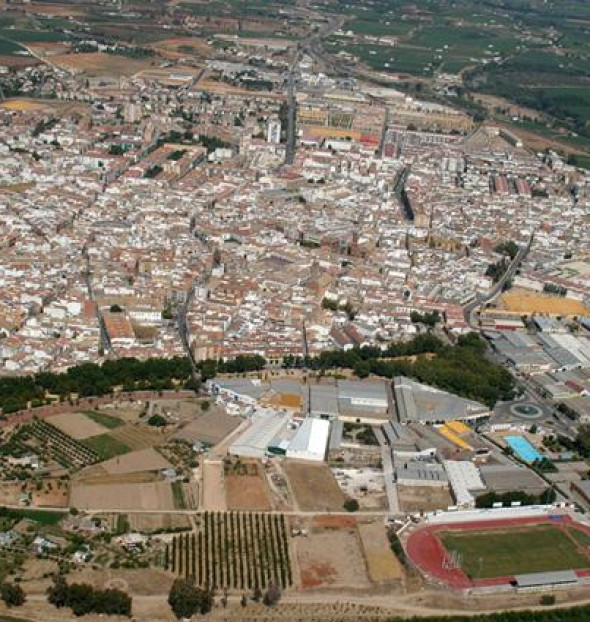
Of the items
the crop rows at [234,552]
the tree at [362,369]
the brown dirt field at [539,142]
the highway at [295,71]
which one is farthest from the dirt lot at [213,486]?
the brown dirt field at [539,142]

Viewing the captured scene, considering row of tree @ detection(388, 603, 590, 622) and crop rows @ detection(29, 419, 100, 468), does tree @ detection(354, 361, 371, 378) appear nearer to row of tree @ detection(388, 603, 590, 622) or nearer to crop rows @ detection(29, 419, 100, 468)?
crop rows @ detection(29, 419, 100, 468)

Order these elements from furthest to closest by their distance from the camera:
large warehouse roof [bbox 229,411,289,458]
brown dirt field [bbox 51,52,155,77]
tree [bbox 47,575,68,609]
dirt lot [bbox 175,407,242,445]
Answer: brown dirt field [bbox 51,52,155,77], dirt lot [bbox 175,407,242,445], large warehouse roof [bbox 229,411,289,458], tree [bbox 47,575,68,609]

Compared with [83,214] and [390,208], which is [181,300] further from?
[390,208]

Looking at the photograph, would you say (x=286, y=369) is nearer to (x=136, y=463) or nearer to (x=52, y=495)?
(x=136, y=463)

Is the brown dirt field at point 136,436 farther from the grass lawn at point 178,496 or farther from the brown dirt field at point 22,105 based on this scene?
the brown dirt field at point 22,105

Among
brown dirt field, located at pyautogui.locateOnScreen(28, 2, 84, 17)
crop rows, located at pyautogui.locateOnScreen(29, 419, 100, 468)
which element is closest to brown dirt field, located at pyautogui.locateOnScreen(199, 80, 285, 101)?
brown dirt field, located at pyautogui.locateOnScreen(28, 2, 84, 17)

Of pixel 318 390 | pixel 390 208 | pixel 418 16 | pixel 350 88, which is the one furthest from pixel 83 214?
pixel 418 16
